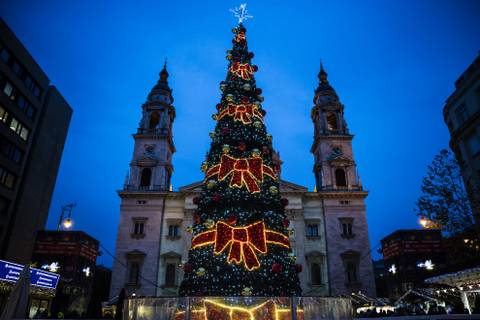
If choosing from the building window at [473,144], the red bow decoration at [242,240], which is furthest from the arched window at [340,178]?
the red bow decoration at [242,240]

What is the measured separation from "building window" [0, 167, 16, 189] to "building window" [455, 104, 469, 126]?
37.7 meters

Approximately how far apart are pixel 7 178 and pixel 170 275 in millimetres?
17752

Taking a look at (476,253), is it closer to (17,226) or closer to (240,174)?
(240,174)

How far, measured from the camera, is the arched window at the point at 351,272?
3375cm

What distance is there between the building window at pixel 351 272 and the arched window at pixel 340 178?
9156 millimetres

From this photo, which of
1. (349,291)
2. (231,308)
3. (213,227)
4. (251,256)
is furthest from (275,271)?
(349,291)

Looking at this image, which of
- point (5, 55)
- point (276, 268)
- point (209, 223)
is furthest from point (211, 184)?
point (5, 55)

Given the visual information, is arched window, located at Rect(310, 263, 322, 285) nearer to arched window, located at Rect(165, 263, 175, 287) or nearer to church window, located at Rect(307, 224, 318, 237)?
church window, located at Rect(307, 224, 318, 237)

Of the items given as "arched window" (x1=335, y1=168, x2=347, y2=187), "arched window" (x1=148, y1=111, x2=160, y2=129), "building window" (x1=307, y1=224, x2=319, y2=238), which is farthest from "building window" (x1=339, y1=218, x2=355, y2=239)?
"arched window" (x1=148, y1=111, x2=160, y2=129)

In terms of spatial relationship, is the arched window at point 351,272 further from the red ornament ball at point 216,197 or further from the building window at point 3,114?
the building window at point 3,114

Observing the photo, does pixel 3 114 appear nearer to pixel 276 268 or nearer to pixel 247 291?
pixel 247 291

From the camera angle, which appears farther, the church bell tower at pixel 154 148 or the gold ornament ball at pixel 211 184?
the church bell tower at pixel 154 148

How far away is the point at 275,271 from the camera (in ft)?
33.3

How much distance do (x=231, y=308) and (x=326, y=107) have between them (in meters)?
39.0
